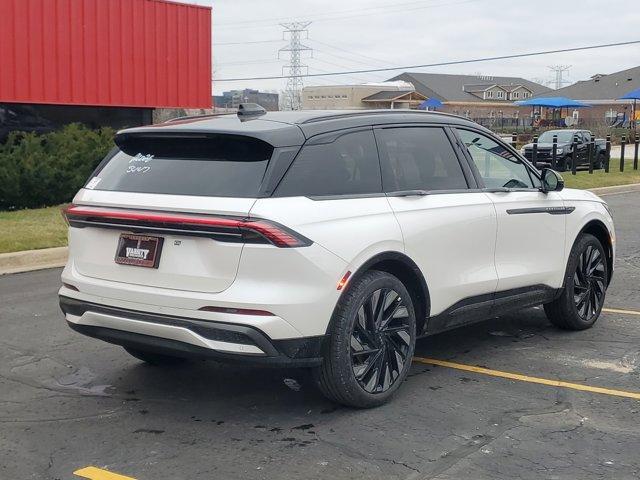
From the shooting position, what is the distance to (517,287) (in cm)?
605

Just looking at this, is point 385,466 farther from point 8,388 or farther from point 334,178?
point 8,388

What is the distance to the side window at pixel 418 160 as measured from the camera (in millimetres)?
5285

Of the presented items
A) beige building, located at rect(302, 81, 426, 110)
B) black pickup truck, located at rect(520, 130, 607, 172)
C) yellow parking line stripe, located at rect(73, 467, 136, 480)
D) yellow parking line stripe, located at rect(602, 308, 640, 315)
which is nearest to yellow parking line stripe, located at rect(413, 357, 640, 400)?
yellow parking line stripe, located at rect(602, 308, 640, 315)

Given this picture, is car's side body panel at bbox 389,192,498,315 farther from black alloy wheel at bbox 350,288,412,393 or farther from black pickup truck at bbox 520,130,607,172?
black pickup truck at bbox 520,130,607,172

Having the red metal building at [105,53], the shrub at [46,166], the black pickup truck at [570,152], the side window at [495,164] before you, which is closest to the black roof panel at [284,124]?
the side window at [495,164]

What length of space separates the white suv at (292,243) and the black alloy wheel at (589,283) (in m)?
1.15

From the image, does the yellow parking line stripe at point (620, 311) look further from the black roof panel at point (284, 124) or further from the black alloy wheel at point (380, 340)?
the black alloy wheel at point (380, 340)

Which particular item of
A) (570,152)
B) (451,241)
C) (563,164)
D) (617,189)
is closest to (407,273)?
(451,241)

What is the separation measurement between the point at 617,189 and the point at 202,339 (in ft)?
62.3


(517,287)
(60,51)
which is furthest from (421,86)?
(517,287)

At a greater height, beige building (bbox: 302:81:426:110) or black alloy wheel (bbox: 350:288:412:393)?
beige building (bbox: 302:81:426:110)

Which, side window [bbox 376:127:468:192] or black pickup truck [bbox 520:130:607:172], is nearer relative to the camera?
side window [bbox 376:127:468:192]

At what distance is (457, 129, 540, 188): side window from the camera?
6.04 metres

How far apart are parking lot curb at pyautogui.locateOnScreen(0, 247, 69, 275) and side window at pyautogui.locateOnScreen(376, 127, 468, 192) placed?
6027 mm
